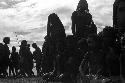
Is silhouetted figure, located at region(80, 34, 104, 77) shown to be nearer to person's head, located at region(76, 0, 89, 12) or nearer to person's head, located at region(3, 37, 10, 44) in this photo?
person's head, located at region(76, 0, 89, 12)

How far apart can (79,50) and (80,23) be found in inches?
200

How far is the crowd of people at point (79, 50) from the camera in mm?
11359

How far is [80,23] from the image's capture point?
2131 cm

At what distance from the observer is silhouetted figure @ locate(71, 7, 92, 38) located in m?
21.1

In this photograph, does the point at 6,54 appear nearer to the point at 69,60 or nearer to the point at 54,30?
the point at 54,30

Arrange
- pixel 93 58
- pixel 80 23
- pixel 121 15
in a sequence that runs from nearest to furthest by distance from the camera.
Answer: pixel 121 15 < pixel 93 58 < pixel 80 23

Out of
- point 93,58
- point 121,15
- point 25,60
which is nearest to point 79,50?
point 93,58

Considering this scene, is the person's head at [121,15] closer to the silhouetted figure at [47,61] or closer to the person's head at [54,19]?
the person's head at [54,19]

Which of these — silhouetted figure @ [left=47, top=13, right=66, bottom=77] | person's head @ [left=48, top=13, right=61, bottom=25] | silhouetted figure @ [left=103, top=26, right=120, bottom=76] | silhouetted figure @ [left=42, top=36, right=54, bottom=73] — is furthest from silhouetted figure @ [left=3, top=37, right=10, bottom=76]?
silhouetted figure @ [left=103, top=26, right=120, bottom=76]

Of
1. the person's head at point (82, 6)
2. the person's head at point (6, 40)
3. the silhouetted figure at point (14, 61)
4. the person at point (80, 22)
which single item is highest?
the person's head at point (82, 6)

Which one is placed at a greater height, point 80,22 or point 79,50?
point 80,22

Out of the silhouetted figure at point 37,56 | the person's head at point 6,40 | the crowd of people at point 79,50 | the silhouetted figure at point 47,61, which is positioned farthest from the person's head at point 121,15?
the silhouetted figure at point 37,56

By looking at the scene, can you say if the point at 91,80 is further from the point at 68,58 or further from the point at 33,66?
the point at 33,66

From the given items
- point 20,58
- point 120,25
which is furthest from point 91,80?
point 20,58
